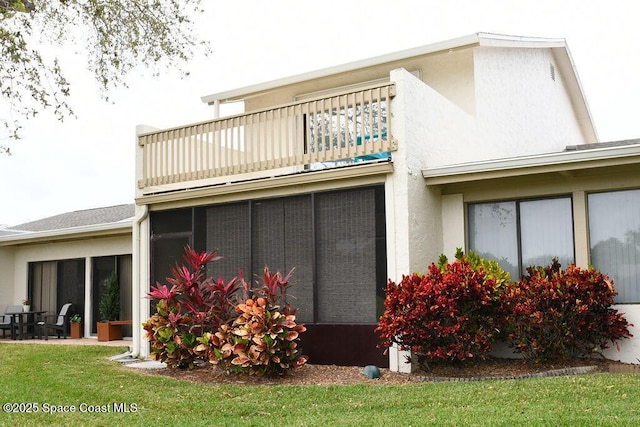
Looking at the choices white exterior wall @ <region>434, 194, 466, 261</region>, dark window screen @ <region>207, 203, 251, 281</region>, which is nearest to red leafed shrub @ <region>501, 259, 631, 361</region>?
white exterior wall @ <region>434, 194, 466, 261</region>

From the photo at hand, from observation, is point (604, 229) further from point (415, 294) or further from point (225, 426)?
point (225, 426)

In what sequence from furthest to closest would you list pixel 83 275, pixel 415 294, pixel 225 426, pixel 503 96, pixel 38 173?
pixel 38 173 → pixel 83 275 → pixel 503 96 → pixel 415 294 → pixel 225 426

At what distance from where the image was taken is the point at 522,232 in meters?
11.0

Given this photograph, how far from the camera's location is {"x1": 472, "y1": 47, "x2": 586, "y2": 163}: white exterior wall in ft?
45.8

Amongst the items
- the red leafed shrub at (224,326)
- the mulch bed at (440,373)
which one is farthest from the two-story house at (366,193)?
the red leafed shrub at (224,326)

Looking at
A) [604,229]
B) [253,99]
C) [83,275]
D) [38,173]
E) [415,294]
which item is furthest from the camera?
[38,173]

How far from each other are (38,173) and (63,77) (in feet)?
77.8

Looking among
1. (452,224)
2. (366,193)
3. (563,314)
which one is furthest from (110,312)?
(563,314)

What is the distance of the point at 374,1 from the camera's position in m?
16.2

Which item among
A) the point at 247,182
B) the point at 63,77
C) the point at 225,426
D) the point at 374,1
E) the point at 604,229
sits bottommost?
the point at 225,426

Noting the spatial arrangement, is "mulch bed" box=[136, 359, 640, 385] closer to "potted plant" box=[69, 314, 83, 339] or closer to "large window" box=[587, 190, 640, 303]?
"large window" box=[587, 190, 640, 303]

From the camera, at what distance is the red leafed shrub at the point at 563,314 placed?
945 cm

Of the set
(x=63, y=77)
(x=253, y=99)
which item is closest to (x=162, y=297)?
(x=63, y=77)

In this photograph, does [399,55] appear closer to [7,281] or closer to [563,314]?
[563,314]
